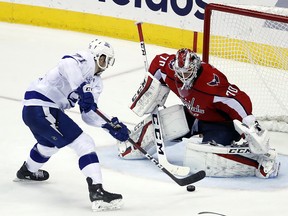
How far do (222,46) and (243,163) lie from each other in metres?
1.28

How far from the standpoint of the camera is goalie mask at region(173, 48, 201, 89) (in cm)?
519

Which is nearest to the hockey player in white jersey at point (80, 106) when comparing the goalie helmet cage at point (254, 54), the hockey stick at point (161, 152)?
the hockey stick at point (161, 152)

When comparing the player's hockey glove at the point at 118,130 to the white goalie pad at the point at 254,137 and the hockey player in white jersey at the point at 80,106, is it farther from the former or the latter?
the white goalie pad at the point at 254,137

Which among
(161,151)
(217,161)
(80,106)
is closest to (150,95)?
(161,151)

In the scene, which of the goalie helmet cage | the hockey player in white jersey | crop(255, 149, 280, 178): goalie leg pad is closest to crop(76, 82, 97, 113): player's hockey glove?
the hockey player in white jersey

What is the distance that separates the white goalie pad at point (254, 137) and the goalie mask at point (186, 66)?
341 millimetres

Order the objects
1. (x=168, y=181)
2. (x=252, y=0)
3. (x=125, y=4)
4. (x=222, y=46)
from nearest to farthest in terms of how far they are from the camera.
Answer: (x=168, y=181) → (x=222, y=46) → (x=252, y=0) → (x=125, y=4)

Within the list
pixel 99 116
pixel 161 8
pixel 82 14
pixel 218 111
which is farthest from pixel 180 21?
pixel 99 116

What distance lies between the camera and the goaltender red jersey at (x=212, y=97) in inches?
208

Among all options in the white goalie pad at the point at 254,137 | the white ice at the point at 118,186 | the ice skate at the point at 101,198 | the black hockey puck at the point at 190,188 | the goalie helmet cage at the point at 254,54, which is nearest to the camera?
the ice skate at the point at 101,198

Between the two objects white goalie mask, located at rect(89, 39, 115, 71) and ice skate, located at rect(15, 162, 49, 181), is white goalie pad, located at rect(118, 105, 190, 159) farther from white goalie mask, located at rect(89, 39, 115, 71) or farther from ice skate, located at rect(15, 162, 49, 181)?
white goalie mask, located at rect(89, 39, 115, 71)

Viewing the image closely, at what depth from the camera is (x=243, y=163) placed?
5.30m

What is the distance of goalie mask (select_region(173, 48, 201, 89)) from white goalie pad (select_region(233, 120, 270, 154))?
1.12ft

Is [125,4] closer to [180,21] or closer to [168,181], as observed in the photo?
[180,21]
